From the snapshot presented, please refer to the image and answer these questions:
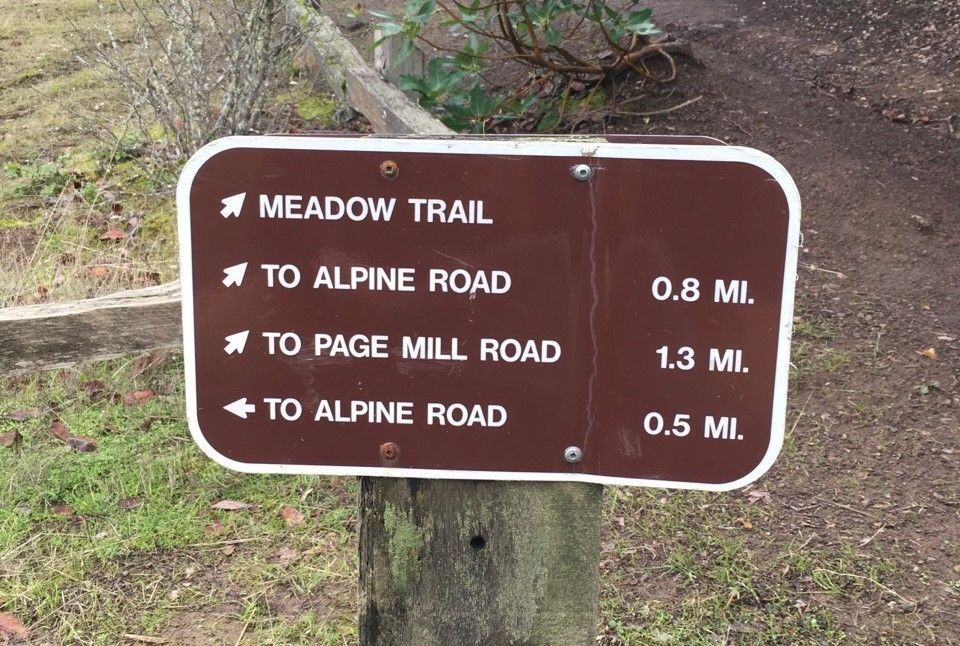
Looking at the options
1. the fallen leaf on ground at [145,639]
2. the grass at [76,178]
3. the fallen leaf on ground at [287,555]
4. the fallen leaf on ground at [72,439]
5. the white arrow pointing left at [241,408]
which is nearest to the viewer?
the white arrow pointing left at [241,408]

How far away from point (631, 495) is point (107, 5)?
8146 mm

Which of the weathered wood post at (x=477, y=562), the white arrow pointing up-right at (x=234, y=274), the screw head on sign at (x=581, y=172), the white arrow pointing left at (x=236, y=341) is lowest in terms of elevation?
the weathered wood post at (x=477, y=562)

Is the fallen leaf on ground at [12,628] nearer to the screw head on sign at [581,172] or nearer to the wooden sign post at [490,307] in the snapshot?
the wooden sign post at [490,307]

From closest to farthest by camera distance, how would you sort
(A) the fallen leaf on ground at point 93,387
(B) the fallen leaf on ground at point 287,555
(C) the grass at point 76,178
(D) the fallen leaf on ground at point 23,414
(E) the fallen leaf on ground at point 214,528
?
(B) the fallen leaf on ground at point 287,555, (E) the fallen leaf on ground at point 214,528, (D) the fallen leaf on ground at point 23,414, (A) the fallen leaf on ground at point 93,387, (C) the grass at point 76,178

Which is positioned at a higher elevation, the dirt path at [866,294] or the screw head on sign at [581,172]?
the screw head on sign at [581,172]

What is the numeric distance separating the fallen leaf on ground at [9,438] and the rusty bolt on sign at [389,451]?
7.89 feet

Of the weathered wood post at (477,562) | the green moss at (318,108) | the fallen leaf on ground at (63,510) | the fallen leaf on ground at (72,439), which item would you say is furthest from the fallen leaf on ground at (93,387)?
the green moss at (318,108)

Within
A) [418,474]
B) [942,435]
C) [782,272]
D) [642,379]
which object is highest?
[782,272]

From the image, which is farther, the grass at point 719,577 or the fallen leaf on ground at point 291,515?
the fallen leaf on ground at point 291,515

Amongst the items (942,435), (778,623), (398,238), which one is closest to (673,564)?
(778,623)

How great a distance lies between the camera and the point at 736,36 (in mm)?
6953

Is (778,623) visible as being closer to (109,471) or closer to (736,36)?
(109,471)

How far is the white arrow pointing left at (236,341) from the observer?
4.48ft

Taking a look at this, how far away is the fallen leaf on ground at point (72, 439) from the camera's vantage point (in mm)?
3240
